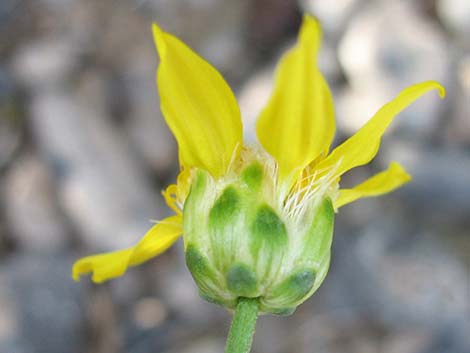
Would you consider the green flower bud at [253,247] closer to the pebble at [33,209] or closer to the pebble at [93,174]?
the pebble at [93,174]

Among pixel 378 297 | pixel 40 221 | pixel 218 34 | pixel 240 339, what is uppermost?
pixel 240 339

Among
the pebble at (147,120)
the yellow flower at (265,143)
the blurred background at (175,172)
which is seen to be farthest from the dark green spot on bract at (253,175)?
the pebble at (147,120)

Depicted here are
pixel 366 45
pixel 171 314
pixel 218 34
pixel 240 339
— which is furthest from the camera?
pixel 218 34

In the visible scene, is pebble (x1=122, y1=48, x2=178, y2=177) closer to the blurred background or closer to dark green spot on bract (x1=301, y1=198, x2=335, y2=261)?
the blurred background

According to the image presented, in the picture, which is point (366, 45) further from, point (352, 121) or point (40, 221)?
point (40, 221)

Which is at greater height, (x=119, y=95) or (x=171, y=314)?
(x=119, y=95)

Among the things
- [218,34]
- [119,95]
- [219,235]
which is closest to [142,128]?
[119,95]

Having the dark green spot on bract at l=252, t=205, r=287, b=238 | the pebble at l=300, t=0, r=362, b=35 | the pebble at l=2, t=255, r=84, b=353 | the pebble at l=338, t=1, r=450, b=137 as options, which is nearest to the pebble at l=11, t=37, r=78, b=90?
the pebble at l=2, t=255, r=84, b=353
